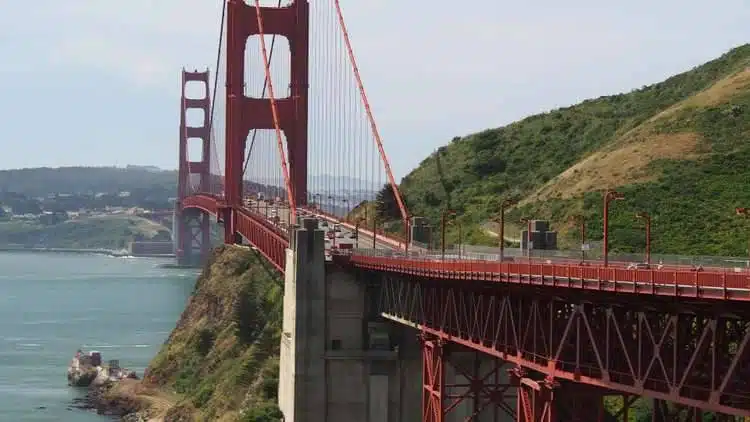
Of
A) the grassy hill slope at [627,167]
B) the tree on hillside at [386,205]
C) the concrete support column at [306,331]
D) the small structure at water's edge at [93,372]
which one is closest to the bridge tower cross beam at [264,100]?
the tree on hillside at [386,205]

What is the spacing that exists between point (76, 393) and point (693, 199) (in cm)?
4308

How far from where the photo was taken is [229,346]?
8725 centimetres

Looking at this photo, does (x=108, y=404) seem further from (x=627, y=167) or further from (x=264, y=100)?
→ (x=627, y=167)

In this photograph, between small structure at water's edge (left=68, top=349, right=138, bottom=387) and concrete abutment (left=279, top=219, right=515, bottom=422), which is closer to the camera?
concrete abutment (left=279, top=219, right=515, bottom=422)

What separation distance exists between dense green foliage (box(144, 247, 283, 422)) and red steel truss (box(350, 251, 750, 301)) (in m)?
22.5

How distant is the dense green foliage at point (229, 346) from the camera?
73312mm

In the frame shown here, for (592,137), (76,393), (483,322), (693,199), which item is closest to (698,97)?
(592,137)

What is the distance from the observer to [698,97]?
333 feet

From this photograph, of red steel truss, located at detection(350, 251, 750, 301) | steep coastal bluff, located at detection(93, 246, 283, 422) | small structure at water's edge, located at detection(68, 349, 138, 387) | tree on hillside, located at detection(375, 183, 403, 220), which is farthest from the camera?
small structure at water's edge, located at detection(68, 349, 138, 387)

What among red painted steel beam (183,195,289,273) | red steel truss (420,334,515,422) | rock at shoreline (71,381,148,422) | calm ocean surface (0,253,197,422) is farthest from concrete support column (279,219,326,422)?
calm ocean surface (0,253,197,422)

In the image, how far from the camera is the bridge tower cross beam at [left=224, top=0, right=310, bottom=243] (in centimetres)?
10456

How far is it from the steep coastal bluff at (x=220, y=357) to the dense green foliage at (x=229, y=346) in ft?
0.17

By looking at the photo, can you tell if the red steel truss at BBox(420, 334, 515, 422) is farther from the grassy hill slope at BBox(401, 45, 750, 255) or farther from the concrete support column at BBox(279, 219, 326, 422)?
the grassy hill slope at BBox(401, 45, 750, 255)

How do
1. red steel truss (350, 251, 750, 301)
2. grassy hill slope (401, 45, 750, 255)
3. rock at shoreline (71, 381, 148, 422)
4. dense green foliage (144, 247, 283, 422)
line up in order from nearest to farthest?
red steel truss (350, 251, 750, 301) → dense green foliage (144, 247, 283, 422) → grassy hill slope (401, 45, 750, 255) → rock at shoreline (71, 381, 148, 422)
